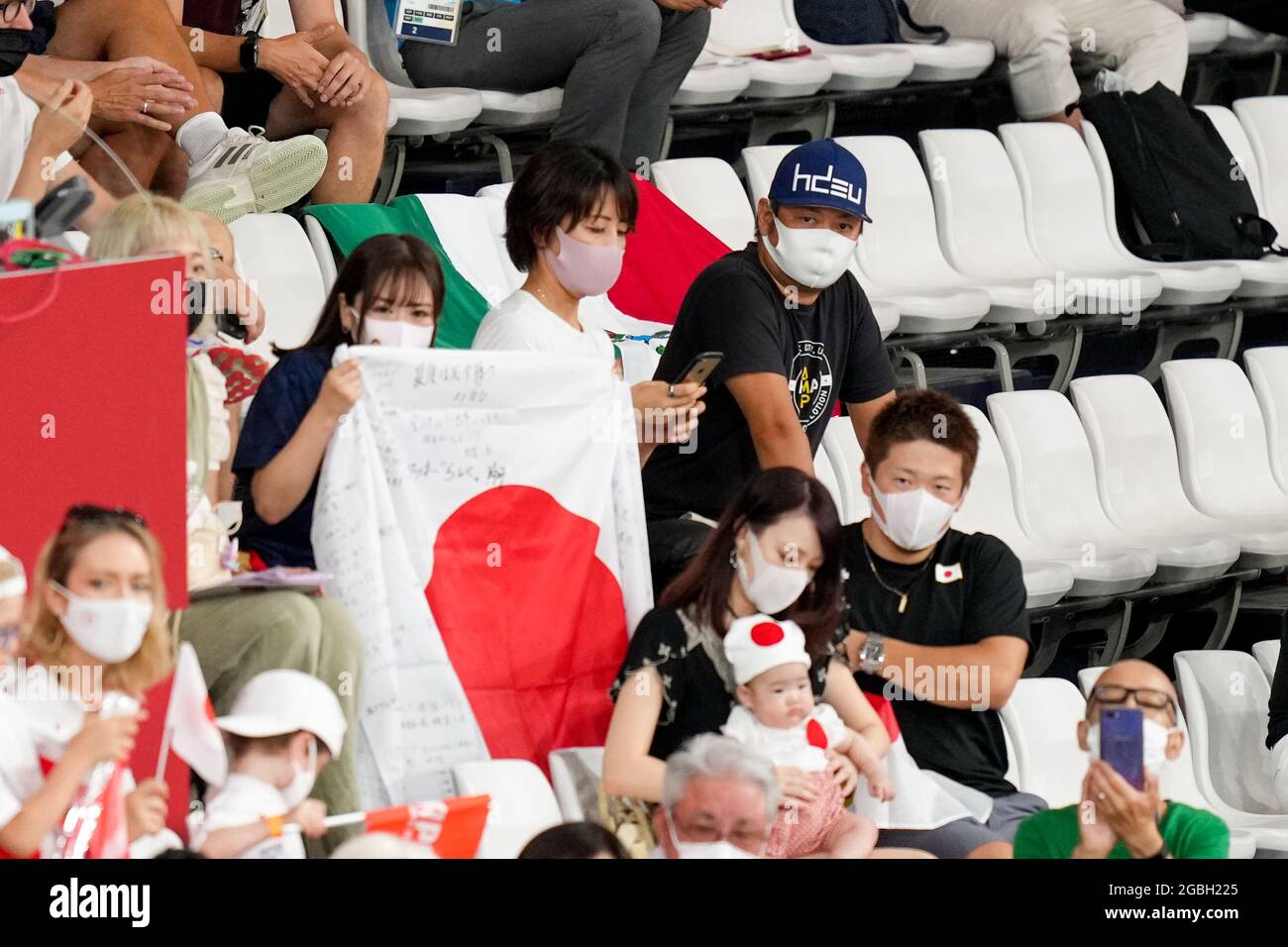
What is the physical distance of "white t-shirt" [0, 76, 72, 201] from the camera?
10.2 feet

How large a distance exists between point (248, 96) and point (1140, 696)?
111 inches

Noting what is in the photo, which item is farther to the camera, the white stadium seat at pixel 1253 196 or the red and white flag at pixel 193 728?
the white stadium seat at pixel 1253 196

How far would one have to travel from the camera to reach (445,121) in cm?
546

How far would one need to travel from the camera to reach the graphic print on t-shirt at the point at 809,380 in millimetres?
4168

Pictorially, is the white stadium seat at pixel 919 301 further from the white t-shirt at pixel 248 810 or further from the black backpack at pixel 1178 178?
the white t-shirt at pixel 248 810

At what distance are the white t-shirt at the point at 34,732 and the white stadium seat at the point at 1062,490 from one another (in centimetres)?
324

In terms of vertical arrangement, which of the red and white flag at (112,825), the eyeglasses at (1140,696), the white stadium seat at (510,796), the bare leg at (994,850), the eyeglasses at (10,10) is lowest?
the bare leg at (994,850)

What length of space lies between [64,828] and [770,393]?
173 centimetres

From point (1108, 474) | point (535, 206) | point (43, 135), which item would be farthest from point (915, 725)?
point (1108, 474)

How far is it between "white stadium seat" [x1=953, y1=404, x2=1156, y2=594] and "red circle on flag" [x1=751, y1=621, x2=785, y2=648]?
2.18 meters

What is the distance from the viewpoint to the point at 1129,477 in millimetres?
5852

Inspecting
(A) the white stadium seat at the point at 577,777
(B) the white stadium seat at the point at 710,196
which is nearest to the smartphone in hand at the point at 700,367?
(A) the white stadium seat at the point at 577,777

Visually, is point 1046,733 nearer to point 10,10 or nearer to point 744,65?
point 10,10

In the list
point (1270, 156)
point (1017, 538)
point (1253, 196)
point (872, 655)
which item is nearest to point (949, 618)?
point (872, 655)
